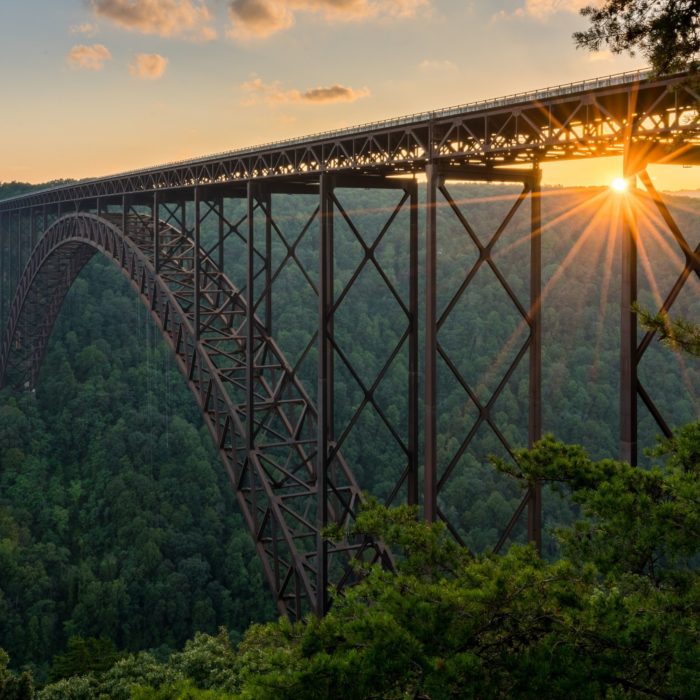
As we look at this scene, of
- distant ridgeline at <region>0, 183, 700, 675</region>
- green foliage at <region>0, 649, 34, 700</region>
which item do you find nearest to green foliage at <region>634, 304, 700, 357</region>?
green foliage at <region>0, 649, 34, 700</region>

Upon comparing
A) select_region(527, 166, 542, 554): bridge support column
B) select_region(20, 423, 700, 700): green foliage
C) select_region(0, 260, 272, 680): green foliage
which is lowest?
select_region(0, 260, 272, 680): green foliage

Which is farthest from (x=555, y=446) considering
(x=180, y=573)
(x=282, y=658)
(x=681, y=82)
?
(x=180, y=573)

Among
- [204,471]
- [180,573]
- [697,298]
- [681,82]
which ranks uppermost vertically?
[681,82]

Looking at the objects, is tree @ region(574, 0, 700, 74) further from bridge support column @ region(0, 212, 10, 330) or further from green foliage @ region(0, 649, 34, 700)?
bridge support column @ region(0, 212, 10, 330)

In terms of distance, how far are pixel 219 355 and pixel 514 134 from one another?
1751 centimetres

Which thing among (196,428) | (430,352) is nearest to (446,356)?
(430,352)

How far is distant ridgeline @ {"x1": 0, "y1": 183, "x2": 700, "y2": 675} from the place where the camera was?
4188 centimetres

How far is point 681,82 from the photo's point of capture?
8.98 metres

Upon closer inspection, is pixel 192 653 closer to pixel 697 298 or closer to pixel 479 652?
pixel 479 652

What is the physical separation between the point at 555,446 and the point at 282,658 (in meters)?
3.48

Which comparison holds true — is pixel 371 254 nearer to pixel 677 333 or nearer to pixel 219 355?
pixel 677 333

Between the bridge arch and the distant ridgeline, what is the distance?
480cm

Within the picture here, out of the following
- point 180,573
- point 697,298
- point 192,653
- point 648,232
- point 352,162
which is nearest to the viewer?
point 352,162

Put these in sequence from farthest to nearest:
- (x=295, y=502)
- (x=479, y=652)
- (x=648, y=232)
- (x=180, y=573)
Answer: (x=648, y=232), (x=295, y=502), (x=180, y=573), (x=479, y=652)
